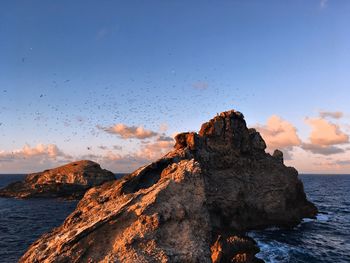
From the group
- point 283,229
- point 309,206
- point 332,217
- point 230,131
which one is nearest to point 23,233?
point 230,131

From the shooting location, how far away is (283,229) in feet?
183

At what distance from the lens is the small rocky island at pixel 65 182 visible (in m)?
112

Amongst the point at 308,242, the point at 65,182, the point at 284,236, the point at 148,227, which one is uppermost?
the point at 65,182

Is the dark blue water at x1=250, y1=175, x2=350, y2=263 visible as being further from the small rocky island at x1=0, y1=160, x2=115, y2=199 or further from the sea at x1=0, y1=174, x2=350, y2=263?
the small rocky island at x1=0, y1=160, x2=115, y2=199

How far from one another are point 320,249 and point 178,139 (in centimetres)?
2749

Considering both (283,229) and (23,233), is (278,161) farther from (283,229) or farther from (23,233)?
(23,233)

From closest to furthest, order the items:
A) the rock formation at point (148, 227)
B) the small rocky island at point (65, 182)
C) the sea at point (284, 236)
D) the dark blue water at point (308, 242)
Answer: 1. the rock formation at point (148, 227)
2. the dark blue water at point (308, 242)
3. the sea at point (284, 236)
4. the small rocky island at point (65, 182)

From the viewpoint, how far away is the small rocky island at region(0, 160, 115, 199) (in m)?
112

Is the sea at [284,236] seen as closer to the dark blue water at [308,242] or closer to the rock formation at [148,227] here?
the dark blue water at [308,242]

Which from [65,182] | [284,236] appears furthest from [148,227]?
[65,182]

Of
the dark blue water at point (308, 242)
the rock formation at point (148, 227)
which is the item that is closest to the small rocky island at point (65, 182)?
the rock formation at point (148, 227)

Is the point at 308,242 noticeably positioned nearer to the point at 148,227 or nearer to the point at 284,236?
the point at 284,236

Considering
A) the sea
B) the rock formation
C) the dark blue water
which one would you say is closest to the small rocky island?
the sea

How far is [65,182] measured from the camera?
11238 centimetres
